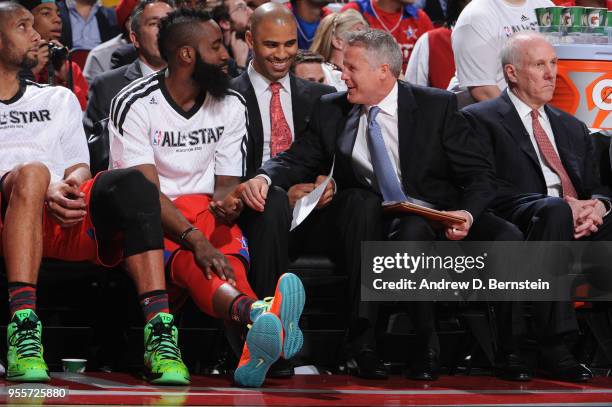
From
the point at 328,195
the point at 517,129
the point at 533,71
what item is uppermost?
the point at 533,71

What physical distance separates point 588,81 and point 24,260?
2656mm

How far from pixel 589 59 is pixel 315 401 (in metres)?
2.38

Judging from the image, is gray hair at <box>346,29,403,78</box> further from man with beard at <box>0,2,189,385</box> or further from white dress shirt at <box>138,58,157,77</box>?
white dress shirt at <box>138,58,157,77</box>

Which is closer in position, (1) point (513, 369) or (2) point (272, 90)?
(1) point (513, 369)

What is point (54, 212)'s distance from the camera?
3.57 m

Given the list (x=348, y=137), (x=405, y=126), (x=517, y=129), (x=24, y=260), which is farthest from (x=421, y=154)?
(x=24, y=260)

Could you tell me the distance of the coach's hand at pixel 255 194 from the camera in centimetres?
372

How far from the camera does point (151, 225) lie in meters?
3.47

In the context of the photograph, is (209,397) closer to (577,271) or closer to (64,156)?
(64,156)

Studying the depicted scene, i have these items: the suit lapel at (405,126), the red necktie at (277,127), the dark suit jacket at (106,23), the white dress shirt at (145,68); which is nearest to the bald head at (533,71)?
the suit lapel at (405,126)

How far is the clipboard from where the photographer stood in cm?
372

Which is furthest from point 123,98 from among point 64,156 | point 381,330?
point 381,330

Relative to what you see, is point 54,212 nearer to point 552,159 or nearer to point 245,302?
point 245,302

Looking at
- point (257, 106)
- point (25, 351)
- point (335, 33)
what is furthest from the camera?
point (335, 33)
